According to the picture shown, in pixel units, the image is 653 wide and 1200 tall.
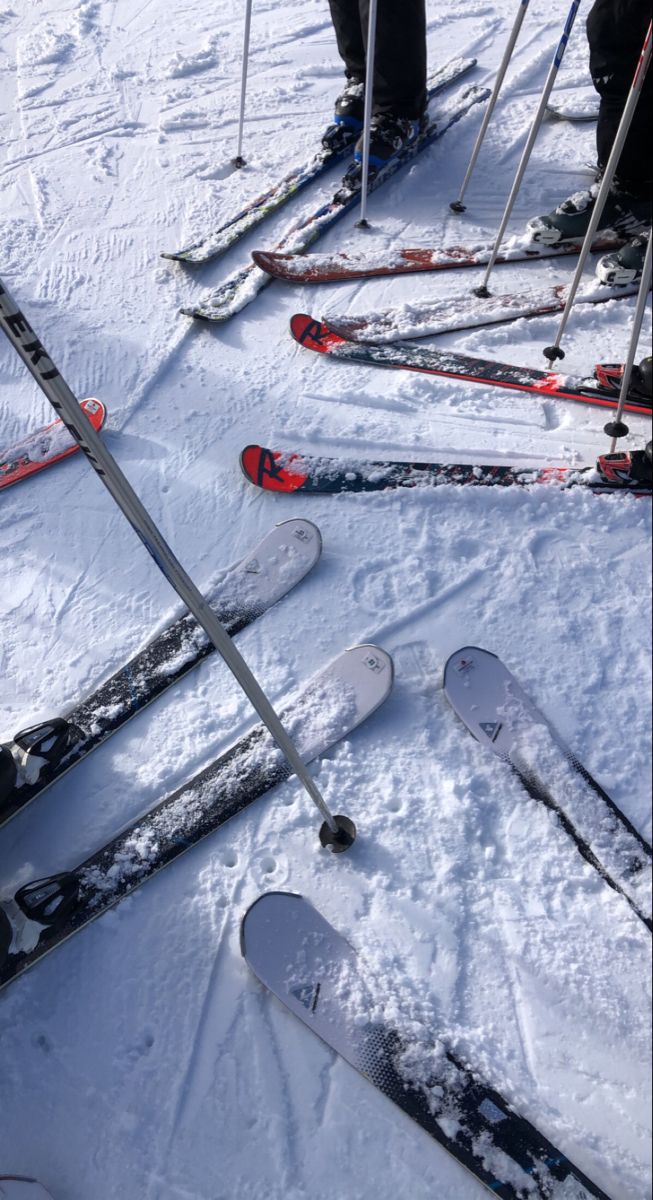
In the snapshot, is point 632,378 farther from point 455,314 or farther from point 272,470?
point 272,470

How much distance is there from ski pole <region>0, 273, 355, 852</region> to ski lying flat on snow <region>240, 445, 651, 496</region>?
4.42 feet

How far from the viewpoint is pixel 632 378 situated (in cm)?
303

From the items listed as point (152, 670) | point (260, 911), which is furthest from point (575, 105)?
point (260, 911)

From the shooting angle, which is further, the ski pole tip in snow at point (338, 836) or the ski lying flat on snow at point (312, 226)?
the ski lying flat on snow at point (312, 226)

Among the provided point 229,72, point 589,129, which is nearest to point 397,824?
point 589,129

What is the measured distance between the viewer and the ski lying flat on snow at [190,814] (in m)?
2.00

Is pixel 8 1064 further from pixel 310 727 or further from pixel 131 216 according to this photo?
pixel 131 216

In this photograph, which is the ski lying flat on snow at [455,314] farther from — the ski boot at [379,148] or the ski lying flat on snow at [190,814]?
the ski lying flat on snow at [190,814]

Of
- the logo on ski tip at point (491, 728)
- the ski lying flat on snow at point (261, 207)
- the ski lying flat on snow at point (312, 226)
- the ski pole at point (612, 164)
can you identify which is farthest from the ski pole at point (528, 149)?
the logo on ski tip at point (491, 728)

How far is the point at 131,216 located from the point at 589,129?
2700 mm

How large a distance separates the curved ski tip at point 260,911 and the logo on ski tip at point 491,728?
0.69 m

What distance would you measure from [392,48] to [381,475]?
2626mm

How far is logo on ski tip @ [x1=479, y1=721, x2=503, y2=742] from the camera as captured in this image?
7.34 ft

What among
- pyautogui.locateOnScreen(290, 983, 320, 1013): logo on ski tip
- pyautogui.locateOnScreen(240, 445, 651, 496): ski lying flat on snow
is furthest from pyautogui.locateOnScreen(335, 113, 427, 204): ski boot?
pyautogui.locateOnScreen(290, 983, 320, 1013): logo on ski tip
